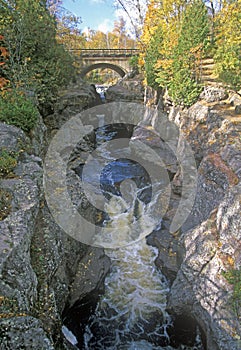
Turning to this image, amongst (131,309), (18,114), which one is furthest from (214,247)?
(18,114)

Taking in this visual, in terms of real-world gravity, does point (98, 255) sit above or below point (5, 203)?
below

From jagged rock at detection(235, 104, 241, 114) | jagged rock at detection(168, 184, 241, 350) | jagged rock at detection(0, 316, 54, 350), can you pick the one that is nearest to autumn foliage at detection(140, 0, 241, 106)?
jagged rock at detection(235, 104, 241, 114)

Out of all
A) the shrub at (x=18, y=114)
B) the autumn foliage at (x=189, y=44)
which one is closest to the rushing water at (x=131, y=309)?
the shrub at (x=18, y=114)

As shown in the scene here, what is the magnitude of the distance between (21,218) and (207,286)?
5.64 metres

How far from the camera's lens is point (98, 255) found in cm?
1056

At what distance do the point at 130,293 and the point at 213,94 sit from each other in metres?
12.7

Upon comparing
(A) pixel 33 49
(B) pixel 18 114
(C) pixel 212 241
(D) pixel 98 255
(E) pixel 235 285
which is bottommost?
(D) pixel 98 255

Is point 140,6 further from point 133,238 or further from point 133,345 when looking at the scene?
point 133,345

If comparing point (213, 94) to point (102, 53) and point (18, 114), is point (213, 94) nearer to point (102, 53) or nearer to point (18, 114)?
point (18, 114)

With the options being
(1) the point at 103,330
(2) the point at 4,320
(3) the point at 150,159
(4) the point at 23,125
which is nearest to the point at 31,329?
(2) the point at 4,320

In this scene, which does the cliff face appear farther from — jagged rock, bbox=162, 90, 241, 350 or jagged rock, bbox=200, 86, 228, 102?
jagged rock, bbox=200, 86, 228, 102

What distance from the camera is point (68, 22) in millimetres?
28562

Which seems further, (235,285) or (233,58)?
(233,58)

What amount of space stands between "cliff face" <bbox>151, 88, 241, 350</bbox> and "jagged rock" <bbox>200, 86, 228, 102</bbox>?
216 centimetres
